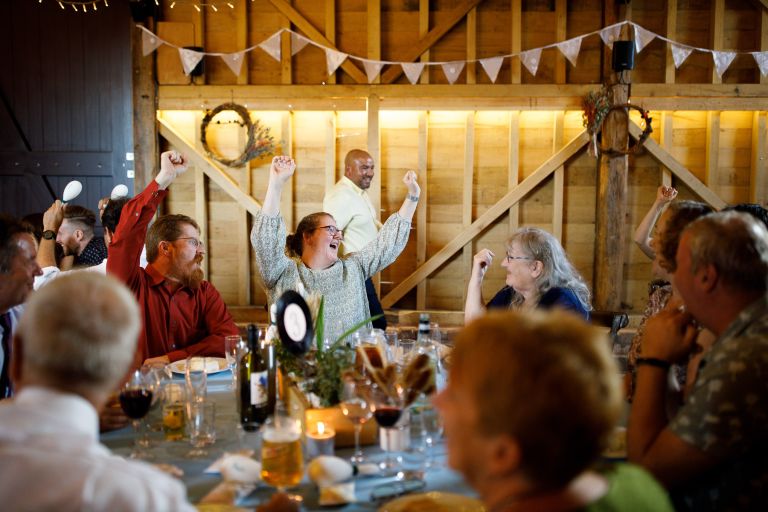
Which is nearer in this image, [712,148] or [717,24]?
[717,24]

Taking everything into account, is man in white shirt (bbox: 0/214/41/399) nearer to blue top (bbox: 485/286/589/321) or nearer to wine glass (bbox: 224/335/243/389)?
wine glass (bbox: 224/335/243/389)

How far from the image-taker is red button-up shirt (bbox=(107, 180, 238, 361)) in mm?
2945

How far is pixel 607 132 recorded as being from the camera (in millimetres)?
5965

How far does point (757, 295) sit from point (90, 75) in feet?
19.8

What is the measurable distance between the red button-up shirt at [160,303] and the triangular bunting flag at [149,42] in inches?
137

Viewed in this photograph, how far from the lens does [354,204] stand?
18.3ft

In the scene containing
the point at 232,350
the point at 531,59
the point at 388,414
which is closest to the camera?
the point at 388,414

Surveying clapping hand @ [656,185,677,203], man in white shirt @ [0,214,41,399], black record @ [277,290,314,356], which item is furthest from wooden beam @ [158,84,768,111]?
black record @ [277,290,314,356]

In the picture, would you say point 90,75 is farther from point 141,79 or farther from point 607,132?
point 607,132

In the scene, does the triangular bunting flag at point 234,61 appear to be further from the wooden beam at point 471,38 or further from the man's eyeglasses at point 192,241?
the man's eyeglasses at point 192,241

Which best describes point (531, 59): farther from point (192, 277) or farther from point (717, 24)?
point (192, 277)

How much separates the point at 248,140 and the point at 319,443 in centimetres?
475

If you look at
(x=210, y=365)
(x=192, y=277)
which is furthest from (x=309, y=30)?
(x=210, y=365)

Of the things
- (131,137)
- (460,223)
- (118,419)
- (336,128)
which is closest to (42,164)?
(131,137)
